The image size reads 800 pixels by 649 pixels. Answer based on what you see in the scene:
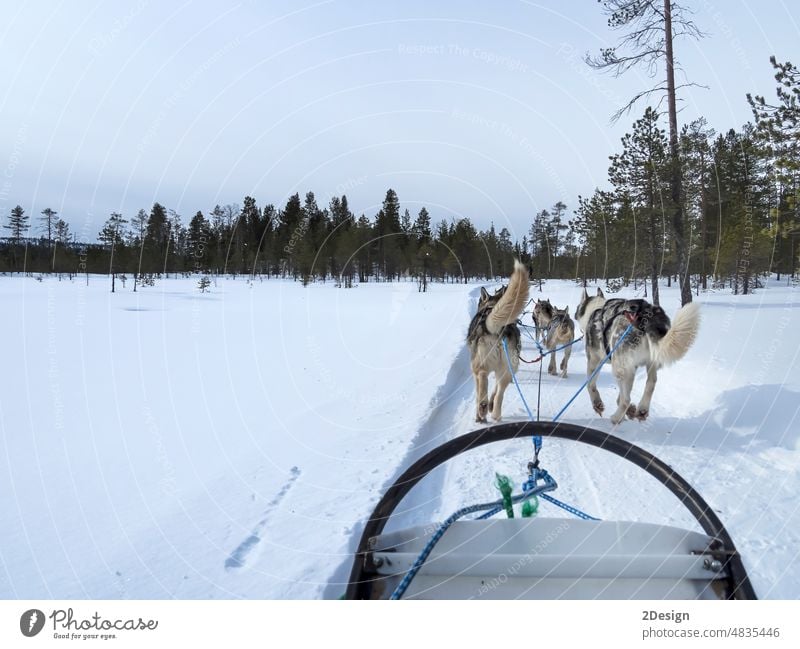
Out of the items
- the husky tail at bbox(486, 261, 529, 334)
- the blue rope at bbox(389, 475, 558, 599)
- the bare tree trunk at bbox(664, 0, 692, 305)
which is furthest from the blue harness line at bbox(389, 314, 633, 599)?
the bare tree trunk at bbox(664, 0, 692, 305)

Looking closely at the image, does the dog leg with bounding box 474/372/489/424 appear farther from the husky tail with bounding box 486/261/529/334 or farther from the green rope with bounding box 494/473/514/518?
the green rope with bounding box 494/473/514/518

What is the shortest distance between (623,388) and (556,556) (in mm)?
4138

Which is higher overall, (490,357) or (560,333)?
(560,333)

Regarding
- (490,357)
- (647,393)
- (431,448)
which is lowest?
(431,448)

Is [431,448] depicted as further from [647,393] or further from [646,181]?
[646,181]

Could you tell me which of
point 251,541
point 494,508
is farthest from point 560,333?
point 494,508

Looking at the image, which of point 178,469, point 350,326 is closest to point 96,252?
point 350,326

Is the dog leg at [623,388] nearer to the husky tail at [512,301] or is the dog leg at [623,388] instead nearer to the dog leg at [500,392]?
the dog leg at [500,392]

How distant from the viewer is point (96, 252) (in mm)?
62531

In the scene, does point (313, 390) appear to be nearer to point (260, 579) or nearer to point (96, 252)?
point (260, 579)

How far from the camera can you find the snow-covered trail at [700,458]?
2.97 m

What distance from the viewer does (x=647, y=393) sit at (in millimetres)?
4941

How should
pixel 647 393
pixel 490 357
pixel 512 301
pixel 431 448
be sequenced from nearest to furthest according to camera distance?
pixel 512 301, pixel 431 448, pixel 647 393, pixel 490 357
